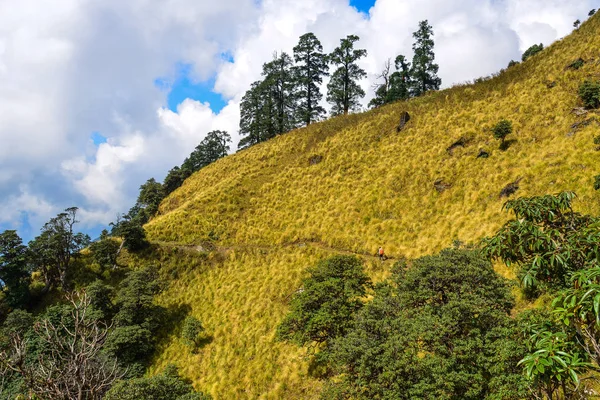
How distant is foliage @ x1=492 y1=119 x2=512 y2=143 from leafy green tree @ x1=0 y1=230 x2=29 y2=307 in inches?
2101

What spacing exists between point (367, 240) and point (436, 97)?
27950mm

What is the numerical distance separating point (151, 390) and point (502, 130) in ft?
121

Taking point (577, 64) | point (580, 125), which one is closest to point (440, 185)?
point (580, 125)

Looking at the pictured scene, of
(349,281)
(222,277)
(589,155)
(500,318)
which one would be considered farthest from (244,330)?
(589,155)

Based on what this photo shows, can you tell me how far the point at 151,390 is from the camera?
17547 millimetres

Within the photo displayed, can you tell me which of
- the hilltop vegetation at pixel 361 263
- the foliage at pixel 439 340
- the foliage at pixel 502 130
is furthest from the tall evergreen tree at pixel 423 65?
the foliage at pixel 439 340

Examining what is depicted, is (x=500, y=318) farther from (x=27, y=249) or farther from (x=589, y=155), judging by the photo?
(x=27, y=249)

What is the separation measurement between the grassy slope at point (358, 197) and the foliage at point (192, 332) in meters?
1.10

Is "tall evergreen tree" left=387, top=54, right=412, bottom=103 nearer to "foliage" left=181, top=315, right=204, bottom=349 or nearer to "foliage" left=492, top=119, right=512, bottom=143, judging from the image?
"foliage" left=492, top=119, right=512, bottom=143

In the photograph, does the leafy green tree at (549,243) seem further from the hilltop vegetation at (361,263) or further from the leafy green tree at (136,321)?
the leafy green tree at (136,321)

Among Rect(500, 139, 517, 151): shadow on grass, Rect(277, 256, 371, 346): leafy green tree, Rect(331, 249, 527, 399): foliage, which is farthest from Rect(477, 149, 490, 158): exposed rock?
Rect(331, 249, 527, 399): foliage

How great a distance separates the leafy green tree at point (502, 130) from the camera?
107ft

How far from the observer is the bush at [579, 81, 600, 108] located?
29906mm

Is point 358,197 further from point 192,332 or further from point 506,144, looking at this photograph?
point 192,332
